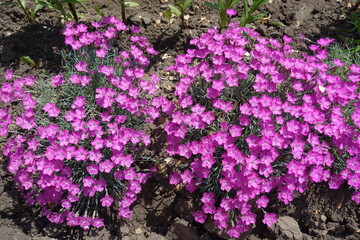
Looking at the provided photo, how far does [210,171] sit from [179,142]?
40cm

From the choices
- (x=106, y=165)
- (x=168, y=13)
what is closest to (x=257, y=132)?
(x=106, y=165)

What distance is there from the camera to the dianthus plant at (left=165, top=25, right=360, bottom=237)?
2.78m

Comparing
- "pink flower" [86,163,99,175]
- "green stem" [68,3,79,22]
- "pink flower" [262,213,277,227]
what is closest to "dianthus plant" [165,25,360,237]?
"pink flower" [262,213,277,227]

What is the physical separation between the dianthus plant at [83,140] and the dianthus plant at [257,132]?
43 cm

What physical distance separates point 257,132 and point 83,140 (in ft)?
5.45

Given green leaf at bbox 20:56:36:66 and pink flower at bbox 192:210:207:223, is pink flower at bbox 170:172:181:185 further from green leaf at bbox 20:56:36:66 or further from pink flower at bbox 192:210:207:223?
green leaf at bbox 20:56:36:66

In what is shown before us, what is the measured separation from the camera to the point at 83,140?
3008 mm

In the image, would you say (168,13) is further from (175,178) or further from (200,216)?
(200,216)

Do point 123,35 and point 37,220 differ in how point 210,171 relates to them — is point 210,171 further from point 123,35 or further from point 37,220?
point 123,35

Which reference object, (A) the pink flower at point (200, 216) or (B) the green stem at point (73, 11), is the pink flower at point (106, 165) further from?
(B) the green stem at point (73, 11)

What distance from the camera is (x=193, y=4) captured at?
14.6 ft

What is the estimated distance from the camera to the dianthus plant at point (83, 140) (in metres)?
2.80

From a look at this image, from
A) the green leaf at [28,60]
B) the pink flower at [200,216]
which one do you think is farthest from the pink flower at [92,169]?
the green leaf at [28,60]

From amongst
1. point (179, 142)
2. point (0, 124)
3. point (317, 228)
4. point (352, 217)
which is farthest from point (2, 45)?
point (352, 217)
